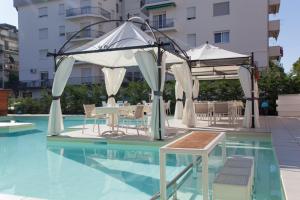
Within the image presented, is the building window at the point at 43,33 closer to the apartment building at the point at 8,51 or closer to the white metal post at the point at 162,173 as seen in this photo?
the apartment building at the point at 8,51

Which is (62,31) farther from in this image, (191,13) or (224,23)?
(224,23)

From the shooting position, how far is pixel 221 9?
1001 inches

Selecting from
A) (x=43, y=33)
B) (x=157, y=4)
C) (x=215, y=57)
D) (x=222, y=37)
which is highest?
(x=157, y=4)

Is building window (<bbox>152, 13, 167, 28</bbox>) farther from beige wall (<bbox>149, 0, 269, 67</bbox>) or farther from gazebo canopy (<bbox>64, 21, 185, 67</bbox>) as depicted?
gazebo canopy (<bbox>64, 21, 185, 67</bbox>)

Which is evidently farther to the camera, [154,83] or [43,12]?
[43,12]

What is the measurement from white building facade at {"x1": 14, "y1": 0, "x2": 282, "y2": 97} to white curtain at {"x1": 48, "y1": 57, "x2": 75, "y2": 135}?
17.9 m

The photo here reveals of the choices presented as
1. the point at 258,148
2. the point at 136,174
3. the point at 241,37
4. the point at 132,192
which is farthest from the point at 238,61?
the point at 241,37

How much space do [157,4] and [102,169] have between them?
78.6 feet

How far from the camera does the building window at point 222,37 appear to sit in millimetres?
25153

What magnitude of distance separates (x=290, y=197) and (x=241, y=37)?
22.6 m

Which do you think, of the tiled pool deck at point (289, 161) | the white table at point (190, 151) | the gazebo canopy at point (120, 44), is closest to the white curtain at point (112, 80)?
the gazebo canopy at point (120, 44)

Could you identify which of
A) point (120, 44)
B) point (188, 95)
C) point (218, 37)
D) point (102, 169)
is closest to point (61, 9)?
point (218, 37)

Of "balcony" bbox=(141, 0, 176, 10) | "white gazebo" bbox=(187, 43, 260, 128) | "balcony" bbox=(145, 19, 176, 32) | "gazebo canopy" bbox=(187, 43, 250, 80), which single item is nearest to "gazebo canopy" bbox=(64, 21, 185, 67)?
"gazebo canopy" bbox=(187, 43, 250, 80)

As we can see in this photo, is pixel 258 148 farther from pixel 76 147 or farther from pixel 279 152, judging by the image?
pixel 76 147
